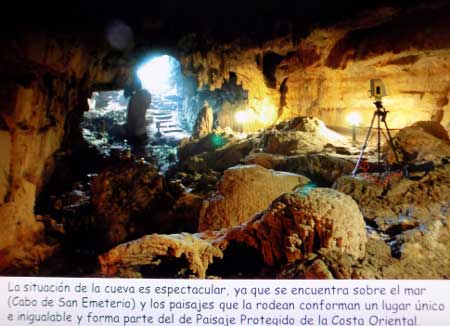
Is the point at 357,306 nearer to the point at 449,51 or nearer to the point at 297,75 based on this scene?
the point at 449,51

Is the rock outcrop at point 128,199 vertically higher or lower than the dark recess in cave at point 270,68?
lower

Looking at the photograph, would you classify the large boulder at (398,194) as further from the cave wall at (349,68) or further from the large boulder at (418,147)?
the cave wall at (349,68)

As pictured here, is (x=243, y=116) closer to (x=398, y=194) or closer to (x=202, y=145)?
(x=202, y=145)

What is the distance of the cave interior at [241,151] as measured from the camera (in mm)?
2510

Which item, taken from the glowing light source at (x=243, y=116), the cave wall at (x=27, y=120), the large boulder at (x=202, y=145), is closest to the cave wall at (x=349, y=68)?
the glowing light source at (x=243, y=116)

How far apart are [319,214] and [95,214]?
472 centimetres

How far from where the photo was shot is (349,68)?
9.18 metres

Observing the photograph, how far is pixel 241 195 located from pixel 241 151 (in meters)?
5.18

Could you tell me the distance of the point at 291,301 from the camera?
88.6 inches

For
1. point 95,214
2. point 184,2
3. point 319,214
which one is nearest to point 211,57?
point 184,2

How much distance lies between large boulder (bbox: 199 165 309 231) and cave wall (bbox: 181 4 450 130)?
A: 510cm

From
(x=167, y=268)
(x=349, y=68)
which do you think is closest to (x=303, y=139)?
(x=349, y=68)

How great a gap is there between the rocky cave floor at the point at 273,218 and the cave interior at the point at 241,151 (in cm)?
2

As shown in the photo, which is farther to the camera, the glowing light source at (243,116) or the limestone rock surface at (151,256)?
the glowing light source at (243,116)
